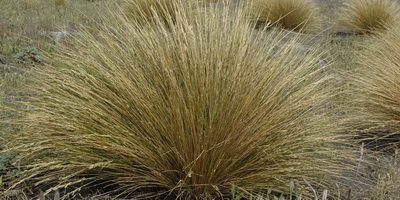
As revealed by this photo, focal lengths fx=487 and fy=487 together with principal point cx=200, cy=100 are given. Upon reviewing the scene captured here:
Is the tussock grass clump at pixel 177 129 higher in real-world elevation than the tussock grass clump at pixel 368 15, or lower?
higher

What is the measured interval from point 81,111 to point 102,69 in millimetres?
235

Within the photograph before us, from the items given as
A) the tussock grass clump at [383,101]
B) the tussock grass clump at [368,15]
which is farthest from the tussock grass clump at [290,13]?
the tussock grass clump at [383,101]

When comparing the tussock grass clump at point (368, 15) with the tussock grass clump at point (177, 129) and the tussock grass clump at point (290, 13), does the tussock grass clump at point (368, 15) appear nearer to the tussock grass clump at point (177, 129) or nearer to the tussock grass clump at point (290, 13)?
the tussock grass clump at point (290, 13)

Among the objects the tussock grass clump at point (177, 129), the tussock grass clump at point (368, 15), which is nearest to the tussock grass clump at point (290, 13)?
the tussock grass clump at point (368, 15)

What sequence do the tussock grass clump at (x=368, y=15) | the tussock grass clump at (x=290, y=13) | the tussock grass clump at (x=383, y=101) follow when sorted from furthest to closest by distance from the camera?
the tussock grass clump at (x=290, y=13), the tussock grass clump at (x=368, y=15), the tussock grass clump at (x=383, y=101)

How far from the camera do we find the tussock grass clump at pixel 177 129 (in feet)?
7.38

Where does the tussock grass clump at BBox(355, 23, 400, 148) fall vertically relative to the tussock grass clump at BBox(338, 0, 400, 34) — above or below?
above

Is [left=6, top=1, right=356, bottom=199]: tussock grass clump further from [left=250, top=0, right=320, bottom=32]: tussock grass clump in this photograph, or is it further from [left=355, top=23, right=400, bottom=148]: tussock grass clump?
[left=250, top=0, right=320, bottom=32]: tussock grass clump

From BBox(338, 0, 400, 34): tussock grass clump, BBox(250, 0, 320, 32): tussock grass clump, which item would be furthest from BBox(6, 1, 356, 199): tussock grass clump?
BBox(338, 0, 400, 34): tussock grass clump

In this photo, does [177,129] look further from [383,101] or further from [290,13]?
[290,13]

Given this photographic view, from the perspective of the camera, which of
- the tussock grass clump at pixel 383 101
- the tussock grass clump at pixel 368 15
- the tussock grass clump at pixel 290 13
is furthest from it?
the tussock grass clump at pixel 290 13

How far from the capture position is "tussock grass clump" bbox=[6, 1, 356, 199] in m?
2.25

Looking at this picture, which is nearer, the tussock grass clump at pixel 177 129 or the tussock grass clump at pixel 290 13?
the tussock grass clump at pixel 177 129

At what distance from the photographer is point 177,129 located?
2258mm
